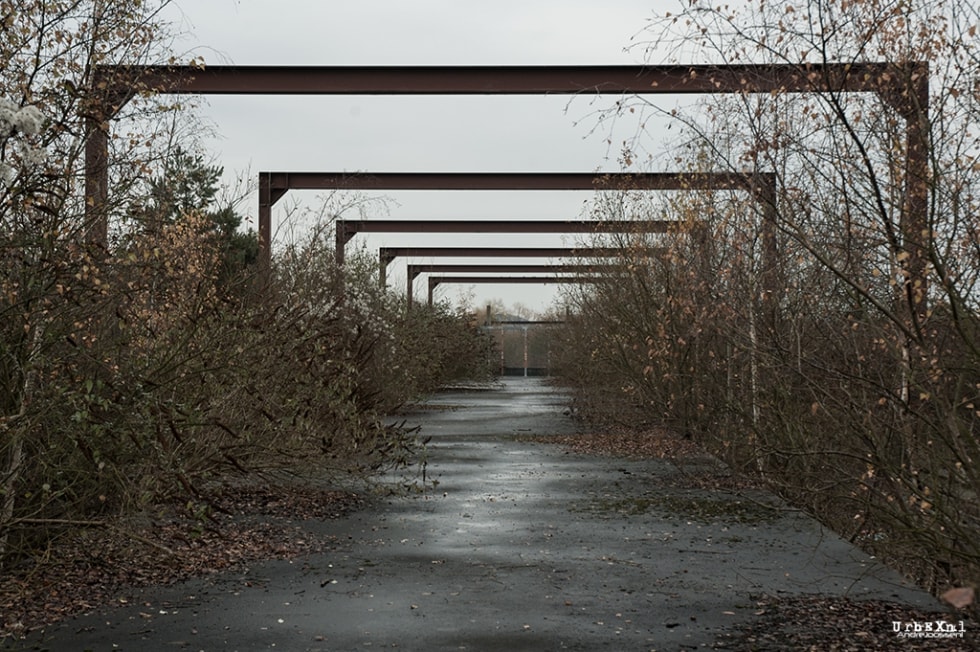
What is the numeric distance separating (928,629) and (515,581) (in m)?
2.66

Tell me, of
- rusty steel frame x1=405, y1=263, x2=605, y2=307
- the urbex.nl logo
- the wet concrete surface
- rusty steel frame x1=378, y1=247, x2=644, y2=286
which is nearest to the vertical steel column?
the wet concrete surface

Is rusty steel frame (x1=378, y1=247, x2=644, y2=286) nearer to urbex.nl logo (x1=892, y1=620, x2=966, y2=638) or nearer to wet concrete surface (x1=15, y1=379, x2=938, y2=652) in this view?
wet concrete surface (x1=15, y1=379, x2=938, y2=652)

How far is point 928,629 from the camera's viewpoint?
6688 millimetres

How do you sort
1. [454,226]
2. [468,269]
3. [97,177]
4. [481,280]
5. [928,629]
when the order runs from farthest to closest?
[481,280], [468,269], [454,226], [97,177], [928,629]

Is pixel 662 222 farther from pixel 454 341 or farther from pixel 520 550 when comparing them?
pixel 454 341

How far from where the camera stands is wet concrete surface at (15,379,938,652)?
657 cm

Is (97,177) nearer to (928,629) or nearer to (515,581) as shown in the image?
(515,581)

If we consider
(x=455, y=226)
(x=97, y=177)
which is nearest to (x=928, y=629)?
(x=97, y=177)

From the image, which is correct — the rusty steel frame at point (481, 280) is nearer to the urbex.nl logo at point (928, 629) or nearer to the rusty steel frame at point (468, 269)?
the rusty steel frame at point (468, 269)

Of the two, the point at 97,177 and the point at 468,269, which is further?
the point at 468,269

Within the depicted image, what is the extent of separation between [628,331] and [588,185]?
208 inches

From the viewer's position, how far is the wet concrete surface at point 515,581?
21.6 ft

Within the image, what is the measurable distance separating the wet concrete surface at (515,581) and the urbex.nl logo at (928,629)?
0.54 metres

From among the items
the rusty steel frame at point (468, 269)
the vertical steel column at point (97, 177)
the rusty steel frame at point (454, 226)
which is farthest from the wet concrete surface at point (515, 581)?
the rusty steel frame at point (468, 269)
